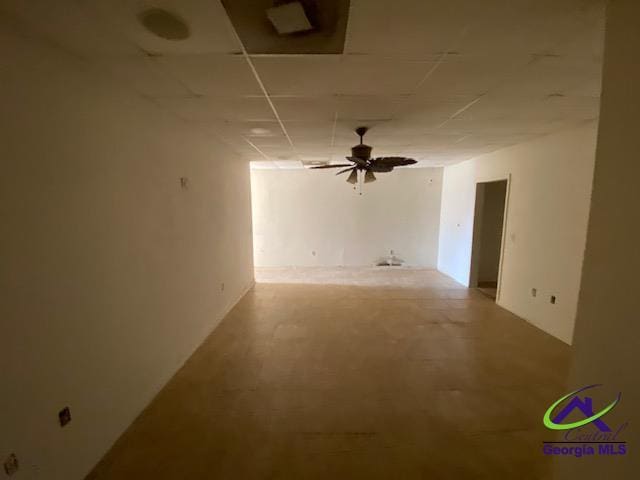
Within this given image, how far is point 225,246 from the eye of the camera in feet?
13.9

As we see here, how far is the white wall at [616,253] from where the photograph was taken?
101 centimetres

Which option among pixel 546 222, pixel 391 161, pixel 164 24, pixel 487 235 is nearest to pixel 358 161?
pixel 391 161

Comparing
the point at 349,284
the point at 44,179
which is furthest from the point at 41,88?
the point at 349,284

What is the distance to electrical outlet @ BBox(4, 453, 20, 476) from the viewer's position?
1.25 m

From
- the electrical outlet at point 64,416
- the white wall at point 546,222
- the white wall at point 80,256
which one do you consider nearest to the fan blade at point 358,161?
the white wall at point 80,256

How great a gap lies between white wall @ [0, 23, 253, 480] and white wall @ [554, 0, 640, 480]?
256 cm

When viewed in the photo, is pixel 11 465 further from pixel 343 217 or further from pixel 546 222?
pixel 343 217

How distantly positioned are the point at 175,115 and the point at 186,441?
9.00 ft

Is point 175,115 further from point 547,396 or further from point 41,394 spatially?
point 547,396

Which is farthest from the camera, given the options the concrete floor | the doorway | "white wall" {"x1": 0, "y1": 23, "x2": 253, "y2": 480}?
the doorway

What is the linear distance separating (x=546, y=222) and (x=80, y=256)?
467 centimetres

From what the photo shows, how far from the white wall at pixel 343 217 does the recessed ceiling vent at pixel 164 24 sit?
19.3 ft

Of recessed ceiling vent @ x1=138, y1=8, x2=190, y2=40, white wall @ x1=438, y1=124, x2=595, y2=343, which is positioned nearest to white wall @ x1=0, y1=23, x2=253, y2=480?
recessed ceiling vent @ x1=138, y1=8, x2=190, y2=40

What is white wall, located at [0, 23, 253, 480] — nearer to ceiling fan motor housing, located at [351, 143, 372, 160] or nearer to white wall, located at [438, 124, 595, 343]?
ceiling fan motor housing, located at [351, 143, 372, 160]
